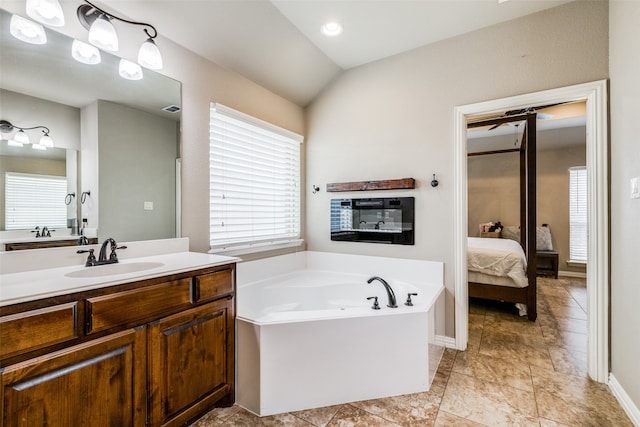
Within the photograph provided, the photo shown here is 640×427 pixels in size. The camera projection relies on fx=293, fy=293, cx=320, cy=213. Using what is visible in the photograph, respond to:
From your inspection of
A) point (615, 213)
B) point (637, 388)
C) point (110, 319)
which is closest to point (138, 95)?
point (110, 319)

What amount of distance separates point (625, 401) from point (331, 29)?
10.6ft

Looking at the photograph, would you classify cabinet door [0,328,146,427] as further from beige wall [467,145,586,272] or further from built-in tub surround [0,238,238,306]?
beige wall [467,145,586,272]

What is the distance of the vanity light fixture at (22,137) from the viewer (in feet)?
4.78

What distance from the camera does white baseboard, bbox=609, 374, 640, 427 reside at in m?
1.62

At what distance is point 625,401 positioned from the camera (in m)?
1.74

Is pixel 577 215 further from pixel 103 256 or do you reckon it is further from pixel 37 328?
pixel 37 328

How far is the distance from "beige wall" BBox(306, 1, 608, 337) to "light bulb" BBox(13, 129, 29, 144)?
2.32 meters

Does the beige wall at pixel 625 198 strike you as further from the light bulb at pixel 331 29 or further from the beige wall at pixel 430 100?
the light bulb at pixel 331 29

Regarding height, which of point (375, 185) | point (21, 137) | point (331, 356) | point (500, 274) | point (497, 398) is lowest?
point (497, 398)

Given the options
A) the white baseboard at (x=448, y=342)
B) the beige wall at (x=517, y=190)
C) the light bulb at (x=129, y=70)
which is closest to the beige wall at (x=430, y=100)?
the white baseboard at (x=448, y=342)

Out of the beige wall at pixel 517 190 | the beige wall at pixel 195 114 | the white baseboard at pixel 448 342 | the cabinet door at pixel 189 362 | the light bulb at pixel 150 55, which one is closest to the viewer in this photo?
the cabinet door at pixel 189 362

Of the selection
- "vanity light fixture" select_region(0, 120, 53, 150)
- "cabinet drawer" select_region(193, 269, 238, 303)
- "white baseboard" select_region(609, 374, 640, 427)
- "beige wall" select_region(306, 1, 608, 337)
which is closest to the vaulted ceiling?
"beige wall" select_region(306, 1, 608, 337)

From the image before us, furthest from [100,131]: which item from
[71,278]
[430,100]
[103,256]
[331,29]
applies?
[430,100]

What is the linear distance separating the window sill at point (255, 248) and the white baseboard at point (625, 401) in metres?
2.65
